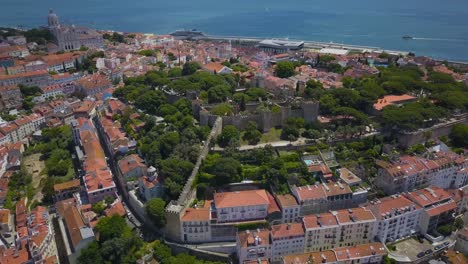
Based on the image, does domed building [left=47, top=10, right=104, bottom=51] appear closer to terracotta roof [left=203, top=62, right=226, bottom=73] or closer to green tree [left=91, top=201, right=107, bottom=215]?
terracotta roof [left=203, top=62, right=226, bottom=73]

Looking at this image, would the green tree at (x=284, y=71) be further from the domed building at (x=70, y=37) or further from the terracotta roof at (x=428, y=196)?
the domed building at (x=70, y=37)

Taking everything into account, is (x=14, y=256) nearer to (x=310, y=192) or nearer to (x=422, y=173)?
(x=310, y=192)

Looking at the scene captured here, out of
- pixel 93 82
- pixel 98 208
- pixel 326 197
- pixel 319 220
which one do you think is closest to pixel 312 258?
pixel 319 220

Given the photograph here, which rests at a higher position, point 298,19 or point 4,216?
point 298,19

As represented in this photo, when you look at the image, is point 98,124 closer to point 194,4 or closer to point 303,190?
point 303,190

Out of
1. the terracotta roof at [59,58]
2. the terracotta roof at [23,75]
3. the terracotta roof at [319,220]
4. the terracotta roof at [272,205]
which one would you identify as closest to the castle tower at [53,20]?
the terracotta roof at [59,58]

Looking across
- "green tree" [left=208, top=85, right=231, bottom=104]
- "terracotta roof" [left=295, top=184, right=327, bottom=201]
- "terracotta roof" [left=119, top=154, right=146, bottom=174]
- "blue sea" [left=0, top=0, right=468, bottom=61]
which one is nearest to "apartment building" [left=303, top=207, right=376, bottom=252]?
"terracotta roof" [left=295, top=184, right=327, bottom=201]

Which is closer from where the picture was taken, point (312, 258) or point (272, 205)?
point (312, 258)
